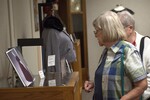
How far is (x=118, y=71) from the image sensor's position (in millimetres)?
1921

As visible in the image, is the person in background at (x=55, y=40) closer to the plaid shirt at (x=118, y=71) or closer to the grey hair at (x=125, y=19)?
the grey hair at (x=125, y=19)

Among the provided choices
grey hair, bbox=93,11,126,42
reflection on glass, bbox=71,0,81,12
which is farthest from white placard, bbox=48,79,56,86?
reflection on glass, bbox=71,0,81,12

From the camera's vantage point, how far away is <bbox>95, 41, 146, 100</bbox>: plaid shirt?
1889 mm

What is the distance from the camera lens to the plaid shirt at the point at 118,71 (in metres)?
1.89

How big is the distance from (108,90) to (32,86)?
0.48 m

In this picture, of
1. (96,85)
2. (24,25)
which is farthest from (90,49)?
(96,85)

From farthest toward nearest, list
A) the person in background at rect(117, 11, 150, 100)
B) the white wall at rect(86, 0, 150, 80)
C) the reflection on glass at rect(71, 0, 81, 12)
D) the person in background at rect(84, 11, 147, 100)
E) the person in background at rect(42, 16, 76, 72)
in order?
Result: the white wall at rect(86, 0, 150, 80), the reflection on glass at rect(71, 0, 81, 12), the person in background at rect(42, 16, 76, 72), the person in background at rect(117, 11, 150, 100), the person in background at rect(84, 11, 147, 100)

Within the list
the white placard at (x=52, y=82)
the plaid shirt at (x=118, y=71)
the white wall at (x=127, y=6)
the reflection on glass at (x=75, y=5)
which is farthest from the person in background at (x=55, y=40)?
the white wall at (x=127, y=6)

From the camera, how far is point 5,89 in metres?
1.83

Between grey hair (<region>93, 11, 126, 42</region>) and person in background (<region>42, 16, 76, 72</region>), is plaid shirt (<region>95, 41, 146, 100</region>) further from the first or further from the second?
person in background (<region>42, 16, 76, 72</region>)

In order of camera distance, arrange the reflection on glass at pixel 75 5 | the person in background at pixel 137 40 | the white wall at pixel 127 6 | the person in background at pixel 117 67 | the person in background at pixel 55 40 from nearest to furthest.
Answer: the person in background at pixel 117 67
the person in background at pixel 137 40
the person in background at pixel 55 40
the reflection on glass at pixel 75 5
the white wall at pixel 127 6

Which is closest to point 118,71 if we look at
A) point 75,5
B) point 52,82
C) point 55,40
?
point 52,82

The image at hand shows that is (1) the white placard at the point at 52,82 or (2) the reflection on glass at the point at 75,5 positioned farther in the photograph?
(2) the reflection on glass at the point at 75,5

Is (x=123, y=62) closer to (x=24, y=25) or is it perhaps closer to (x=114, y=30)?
(x=114, y=30)
